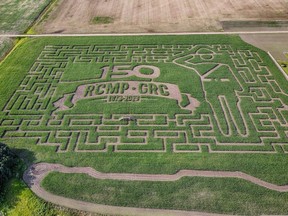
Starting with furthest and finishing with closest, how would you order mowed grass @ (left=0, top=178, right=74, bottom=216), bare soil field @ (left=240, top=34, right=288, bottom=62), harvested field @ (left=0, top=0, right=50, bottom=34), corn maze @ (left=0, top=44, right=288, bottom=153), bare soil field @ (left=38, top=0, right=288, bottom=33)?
harvested field @ (left=0, top=0, right=50, bottom=34)
bare soil field @ (left=38, top=0, right=288, bottom=33)
bare soil field @ (left=240, top=34, right=288, bottom=62)
corn maze @ (left=0, top=44, right=288, bottom=153)
mowed grass @ (left=0, top=178, right=74, bottom=216)

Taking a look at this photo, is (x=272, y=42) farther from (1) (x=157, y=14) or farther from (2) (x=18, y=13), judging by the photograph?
(2) (x=18, y=13)

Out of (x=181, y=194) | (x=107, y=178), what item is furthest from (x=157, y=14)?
(x=181, y=194)

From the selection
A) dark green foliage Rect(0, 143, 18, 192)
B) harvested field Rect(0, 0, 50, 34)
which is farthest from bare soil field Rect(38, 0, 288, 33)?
dark green foliage Rect(0, 143, 18, 192)

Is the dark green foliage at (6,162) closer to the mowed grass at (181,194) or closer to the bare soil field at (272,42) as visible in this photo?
the mowed grass at (181,194)

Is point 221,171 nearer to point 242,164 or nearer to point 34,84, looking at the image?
point 242,164

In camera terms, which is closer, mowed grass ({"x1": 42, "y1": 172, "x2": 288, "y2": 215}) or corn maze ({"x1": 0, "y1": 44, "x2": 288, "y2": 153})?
mowed grass ({"x1": 42, "y1": 172, "x2": 288, "y2": 215})

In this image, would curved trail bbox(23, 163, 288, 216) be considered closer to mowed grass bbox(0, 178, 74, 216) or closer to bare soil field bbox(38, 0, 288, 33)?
mowed grass bbox(0, 178, 74, 216)

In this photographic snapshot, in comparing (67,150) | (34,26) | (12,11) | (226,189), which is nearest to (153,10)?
(34,26)

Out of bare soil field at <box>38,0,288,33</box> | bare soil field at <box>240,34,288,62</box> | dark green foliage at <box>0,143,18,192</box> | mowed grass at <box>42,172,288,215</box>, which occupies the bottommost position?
mowed grass at <box>42,172,288,215</box>
